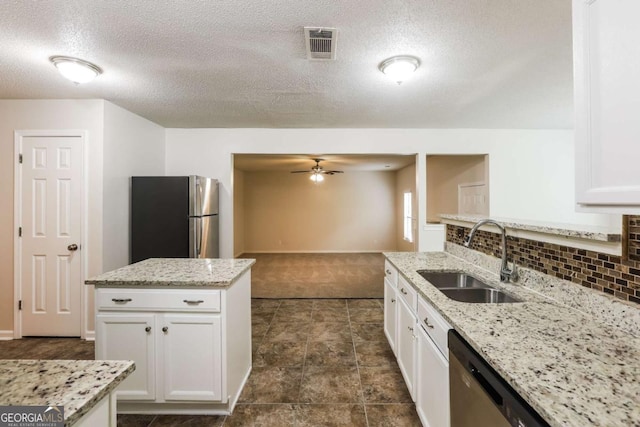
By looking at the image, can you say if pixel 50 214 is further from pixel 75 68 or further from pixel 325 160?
pixel 325 160

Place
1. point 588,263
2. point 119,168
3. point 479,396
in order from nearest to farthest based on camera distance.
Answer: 1. point 479,396
2. point 588,263
3. point 119,168

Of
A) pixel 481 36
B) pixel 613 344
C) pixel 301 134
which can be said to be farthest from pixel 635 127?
pixel 301 134

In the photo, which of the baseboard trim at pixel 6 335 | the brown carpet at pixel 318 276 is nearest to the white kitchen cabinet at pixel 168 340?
the baseboard trim at pixel 6 335

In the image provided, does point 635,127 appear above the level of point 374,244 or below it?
above

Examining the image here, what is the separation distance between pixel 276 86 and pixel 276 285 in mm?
3399

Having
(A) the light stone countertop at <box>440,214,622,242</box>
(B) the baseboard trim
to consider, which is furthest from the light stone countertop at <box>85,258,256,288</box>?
(B) the baseboard trim

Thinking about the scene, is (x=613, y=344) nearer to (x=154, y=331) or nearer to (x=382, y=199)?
(x=154, y=331)

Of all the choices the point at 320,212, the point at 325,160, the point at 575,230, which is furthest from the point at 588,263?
the point at 320,212

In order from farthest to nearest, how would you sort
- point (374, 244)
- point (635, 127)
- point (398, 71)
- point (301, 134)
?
point (374, 244) < point (301, 134) < point (398, 71) < point (635, 127)

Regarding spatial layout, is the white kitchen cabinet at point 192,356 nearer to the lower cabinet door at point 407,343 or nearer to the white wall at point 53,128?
the lower cabinet door at point 407,343

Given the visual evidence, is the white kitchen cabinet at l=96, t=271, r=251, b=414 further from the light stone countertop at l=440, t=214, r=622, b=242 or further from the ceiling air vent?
the light stone countertop at l=440, t=214, r=622, b=242

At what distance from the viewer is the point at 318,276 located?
219 inches

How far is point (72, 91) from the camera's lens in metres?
2.73

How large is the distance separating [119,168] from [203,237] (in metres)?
1.19
